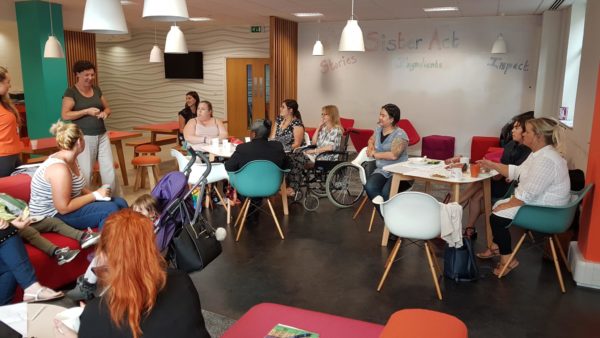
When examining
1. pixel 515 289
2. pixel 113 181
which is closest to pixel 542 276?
pixel 515 289

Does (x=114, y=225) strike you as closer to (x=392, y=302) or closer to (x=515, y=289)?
(x=392, y=302)

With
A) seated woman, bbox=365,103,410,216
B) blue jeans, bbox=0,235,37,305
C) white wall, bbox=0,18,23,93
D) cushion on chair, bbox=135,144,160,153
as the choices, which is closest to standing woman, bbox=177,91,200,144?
cushion on chair, bbox=135,144,160,153

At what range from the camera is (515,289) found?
148 inches

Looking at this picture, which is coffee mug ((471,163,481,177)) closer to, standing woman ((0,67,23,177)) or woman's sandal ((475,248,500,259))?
woman's sandal ((475,248,500,259))

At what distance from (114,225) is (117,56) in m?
13.5

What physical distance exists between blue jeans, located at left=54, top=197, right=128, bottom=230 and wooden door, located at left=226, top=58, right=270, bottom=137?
Answer: 8614mm

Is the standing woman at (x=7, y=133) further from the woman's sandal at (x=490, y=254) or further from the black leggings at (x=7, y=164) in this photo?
the woman's sandal at (x=490, y=254)

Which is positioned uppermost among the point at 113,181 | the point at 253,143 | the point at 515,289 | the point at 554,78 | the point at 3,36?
the point at 3,36

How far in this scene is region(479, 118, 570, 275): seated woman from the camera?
3.67m

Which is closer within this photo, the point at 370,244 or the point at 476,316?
the point at 476,316

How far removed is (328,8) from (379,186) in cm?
447

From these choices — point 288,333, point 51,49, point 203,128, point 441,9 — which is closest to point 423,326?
point 288,333

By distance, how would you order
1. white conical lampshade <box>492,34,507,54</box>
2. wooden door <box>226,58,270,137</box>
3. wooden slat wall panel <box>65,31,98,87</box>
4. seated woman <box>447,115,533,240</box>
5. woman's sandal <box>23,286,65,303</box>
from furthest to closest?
wooden door <box>226,58,270,137</box>, wooden slat wall panel <box>65,31,98,87</box>, white conical lampshade <box>492,34,507,54</box>, seated woman <box>447,115,533,240</box>, woman's sandal <box>23,286,65,303</box>

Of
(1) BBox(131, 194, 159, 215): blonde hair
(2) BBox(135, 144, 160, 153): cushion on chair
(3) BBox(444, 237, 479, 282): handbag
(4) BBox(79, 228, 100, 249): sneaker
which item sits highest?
(1) BBox(131, 194, 159, 215): blonde hair
